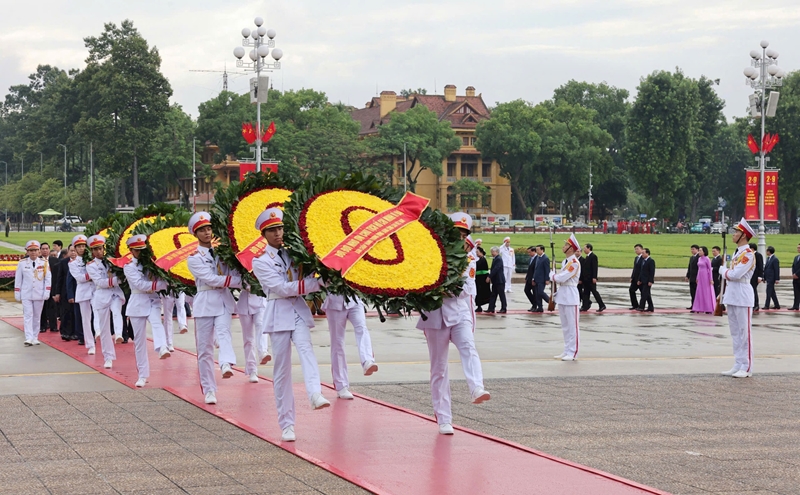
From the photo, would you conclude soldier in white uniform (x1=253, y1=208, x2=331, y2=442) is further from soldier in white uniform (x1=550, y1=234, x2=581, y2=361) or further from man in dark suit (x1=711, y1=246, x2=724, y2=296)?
man in dark suit (x1=711, y1=246, x2=724, y2=296)

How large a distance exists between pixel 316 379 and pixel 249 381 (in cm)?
372

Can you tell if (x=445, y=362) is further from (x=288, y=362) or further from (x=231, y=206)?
(x=231, y=206)

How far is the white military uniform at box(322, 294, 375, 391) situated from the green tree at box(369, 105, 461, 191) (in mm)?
80068

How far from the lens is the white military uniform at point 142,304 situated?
12.3 m

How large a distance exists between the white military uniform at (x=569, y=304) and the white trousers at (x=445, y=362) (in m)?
6.27

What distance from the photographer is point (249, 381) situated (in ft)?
41.2

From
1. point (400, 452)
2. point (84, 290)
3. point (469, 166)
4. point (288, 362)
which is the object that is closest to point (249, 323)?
point (288, 362)

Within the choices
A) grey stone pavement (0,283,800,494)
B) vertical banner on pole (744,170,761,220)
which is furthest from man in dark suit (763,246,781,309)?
vertical banner on pole (744,170,761,220)

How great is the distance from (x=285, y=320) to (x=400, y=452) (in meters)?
1.56

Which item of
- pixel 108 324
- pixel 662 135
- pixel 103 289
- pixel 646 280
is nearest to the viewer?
pixel 108 324

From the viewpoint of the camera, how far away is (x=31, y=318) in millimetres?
17484

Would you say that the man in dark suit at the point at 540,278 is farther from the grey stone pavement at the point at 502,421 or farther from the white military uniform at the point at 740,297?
the white military uniform at the point at 740,297

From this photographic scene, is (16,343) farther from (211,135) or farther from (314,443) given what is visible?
(211,135)

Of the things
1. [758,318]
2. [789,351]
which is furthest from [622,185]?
[789,351]
